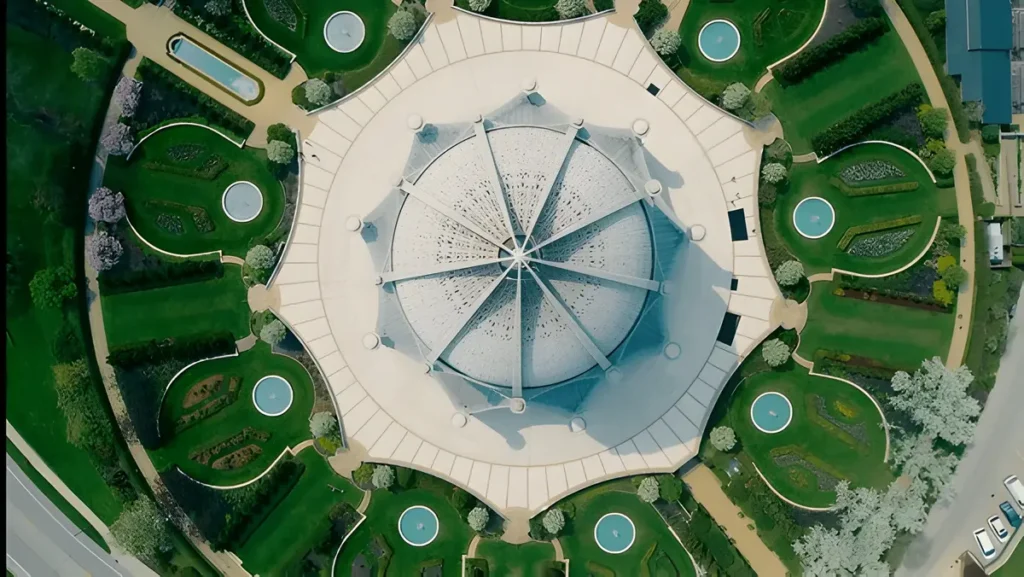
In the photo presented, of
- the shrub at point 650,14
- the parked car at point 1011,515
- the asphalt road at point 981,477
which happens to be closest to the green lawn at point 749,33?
the shrub at point 650,14

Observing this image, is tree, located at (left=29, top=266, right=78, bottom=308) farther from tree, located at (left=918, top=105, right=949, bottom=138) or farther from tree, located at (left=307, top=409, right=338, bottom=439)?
tree, located at (left=918, top=105, right=949, bottom=138)

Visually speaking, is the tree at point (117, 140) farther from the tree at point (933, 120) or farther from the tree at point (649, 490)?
the tree at point (933, 120)

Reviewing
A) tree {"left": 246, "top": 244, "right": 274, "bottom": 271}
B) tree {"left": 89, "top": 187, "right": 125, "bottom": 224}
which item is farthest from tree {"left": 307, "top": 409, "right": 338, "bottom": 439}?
tree {"left": 89, "top": 187, "right": 125, "bottom": 224}

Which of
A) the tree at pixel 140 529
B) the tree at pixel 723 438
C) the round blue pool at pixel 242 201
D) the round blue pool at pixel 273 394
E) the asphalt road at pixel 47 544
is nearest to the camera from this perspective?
the tree at pixel 140 529

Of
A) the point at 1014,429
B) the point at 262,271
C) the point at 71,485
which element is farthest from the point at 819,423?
the point at 71,485

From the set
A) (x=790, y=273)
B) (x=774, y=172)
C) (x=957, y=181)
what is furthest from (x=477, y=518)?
(x=957, y=181)

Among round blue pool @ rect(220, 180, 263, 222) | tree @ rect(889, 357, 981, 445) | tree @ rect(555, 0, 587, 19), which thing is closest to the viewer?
tree @ rect(889, 357, 981, 445)
